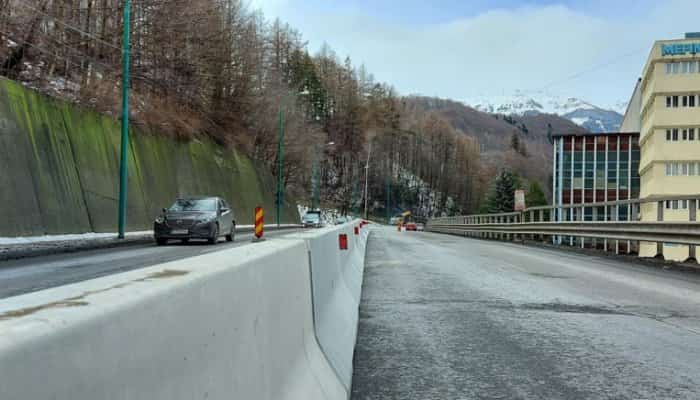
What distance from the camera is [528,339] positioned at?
568 centimetres

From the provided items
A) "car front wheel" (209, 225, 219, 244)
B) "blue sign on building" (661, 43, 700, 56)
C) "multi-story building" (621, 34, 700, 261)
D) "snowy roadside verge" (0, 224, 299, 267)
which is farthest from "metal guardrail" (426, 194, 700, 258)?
"blue sign on building" (661, 43, 700, 56)

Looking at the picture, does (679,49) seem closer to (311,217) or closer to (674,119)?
(674,119)

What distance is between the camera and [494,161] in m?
170

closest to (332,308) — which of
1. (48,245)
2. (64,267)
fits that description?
(64,267)

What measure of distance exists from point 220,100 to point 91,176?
84.3ft

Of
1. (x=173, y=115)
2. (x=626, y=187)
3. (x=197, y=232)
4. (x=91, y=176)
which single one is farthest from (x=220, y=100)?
(x=626, y=187)

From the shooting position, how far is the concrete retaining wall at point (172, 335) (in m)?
1.13

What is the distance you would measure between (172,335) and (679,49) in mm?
67071

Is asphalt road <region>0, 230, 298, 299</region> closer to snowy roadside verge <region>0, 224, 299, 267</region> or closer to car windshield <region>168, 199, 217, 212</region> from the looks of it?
snowy roadside verge <region>0, 224, 299, 267</region>

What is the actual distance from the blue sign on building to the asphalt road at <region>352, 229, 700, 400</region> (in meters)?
56.5

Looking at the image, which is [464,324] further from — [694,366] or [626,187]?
[626,187]

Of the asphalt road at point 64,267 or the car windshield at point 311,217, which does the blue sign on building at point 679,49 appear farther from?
the asphalt road at point 64,267

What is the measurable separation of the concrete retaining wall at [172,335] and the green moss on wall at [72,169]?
18.5m

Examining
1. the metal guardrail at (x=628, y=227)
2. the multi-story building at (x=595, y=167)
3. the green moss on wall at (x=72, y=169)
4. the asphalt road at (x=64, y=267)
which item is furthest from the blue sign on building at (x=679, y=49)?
the asphalt road at (x=64, y=267)
